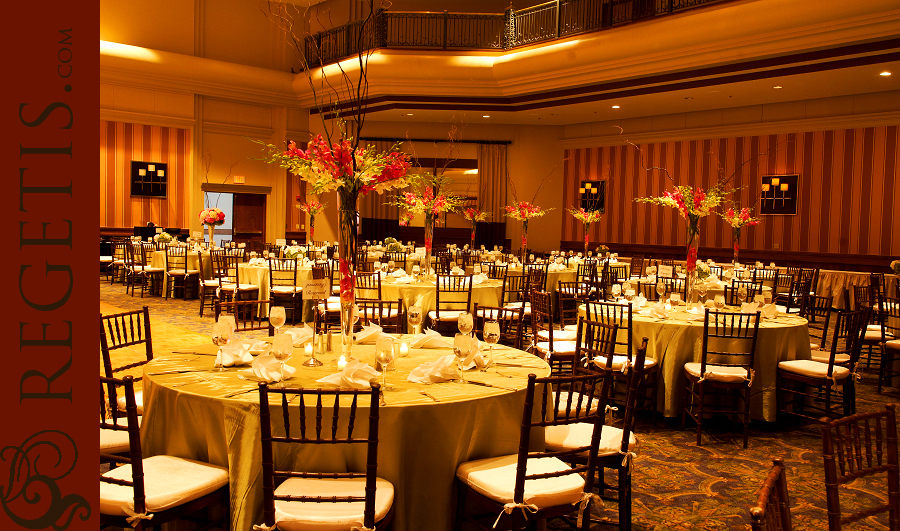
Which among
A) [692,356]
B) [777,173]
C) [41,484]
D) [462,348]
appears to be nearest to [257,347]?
[462,348]

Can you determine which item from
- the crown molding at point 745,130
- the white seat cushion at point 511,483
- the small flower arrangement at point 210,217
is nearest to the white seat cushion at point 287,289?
the small flower arrangement at point 210,217

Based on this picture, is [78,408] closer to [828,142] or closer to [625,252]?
[828,142]

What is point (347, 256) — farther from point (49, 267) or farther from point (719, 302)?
point (719, 302)

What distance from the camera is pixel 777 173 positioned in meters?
13.4

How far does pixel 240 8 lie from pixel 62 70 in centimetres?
1765

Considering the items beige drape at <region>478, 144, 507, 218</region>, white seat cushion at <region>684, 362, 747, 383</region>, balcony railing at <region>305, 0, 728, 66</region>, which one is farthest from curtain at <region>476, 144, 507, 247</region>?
white seat cushion at <region>684, 362, 747, 383</region>

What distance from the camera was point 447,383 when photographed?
279 cm

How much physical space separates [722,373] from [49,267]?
Answer: 4.52m

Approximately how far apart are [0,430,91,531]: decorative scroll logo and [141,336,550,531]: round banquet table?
5.24 feet

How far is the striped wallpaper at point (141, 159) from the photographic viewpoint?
14.8 meters

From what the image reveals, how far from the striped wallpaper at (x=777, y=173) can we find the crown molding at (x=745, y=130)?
0.12 meters

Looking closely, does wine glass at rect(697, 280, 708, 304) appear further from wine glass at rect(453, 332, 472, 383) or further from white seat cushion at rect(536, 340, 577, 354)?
wine glass at rect(453, 332, 472, 383)

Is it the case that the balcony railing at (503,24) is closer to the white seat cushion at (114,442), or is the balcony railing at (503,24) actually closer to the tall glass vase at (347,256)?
the tall glass vase at (347,256)

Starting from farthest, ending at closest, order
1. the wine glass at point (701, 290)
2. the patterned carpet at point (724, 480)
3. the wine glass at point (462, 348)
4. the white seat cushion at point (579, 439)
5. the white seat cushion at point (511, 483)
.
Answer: the wine glass at point (701, 290)
the patterned carpet at point (724, 480)
the white seat cushion at point (579, 439)
the wine glass at point (462, 348)
the white seat cushion at point (511, 483)
